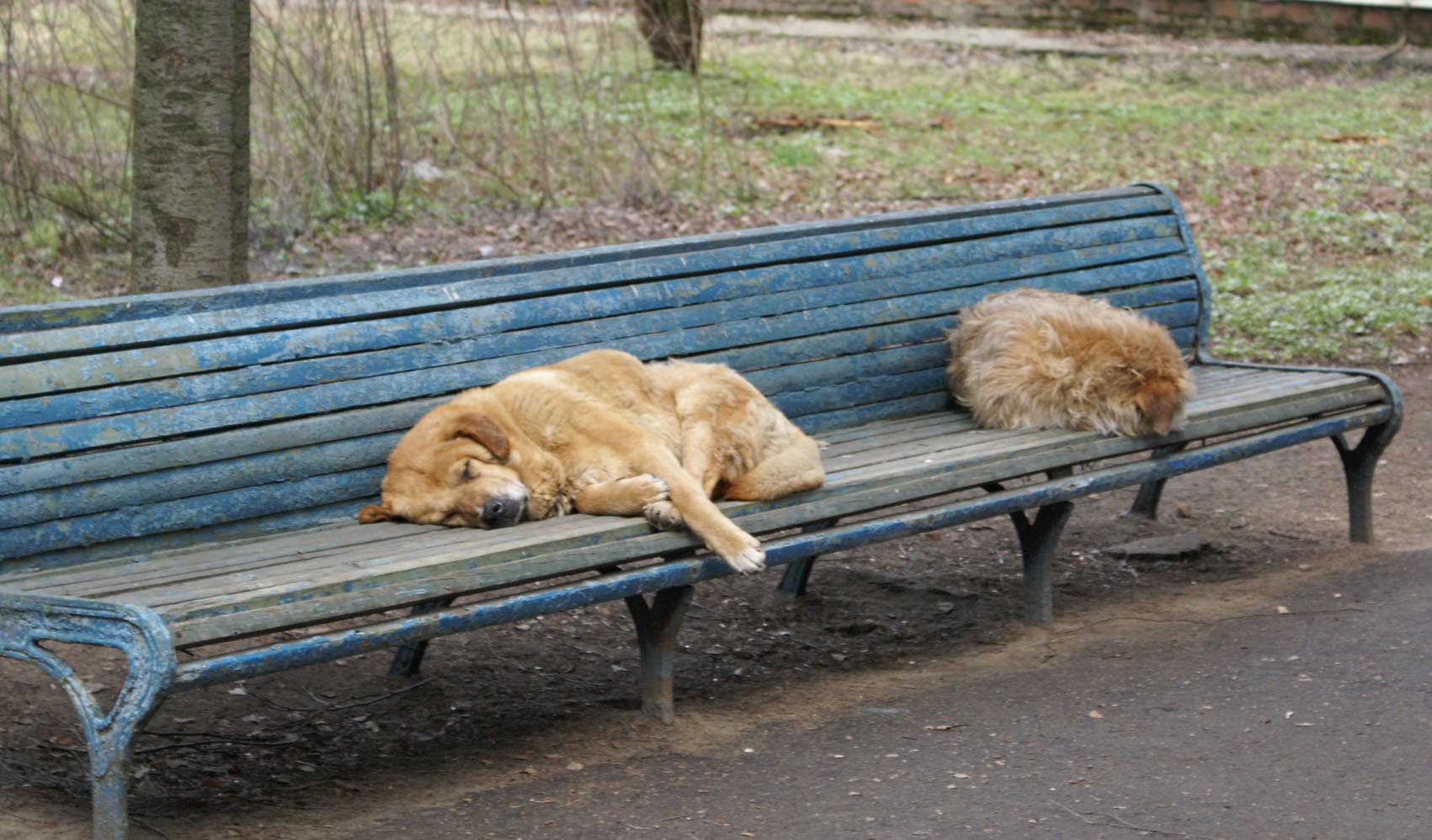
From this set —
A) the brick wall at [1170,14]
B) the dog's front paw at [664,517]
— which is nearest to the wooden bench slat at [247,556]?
the dog's front paw at [664,517]

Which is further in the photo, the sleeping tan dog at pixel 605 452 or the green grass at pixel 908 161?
the green grass at pixel 908 161

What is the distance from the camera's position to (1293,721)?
4.68 m

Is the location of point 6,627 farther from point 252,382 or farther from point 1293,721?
point 1293,721

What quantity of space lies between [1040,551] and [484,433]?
2.20m

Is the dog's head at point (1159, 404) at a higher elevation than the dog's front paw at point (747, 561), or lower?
higher

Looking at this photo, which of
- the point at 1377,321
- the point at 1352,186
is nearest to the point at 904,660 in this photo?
the point at 1377,321

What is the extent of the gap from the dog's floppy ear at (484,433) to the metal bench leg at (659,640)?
59cm

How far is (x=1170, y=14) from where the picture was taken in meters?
20.8

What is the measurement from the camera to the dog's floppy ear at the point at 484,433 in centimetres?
461

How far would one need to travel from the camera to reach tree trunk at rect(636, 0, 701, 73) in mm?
12805

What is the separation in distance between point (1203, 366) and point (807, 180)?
20.2 ft

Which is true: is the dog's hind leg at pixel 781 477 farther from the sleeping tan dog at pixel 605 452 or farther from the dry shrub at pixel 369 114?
the dry shrub at pixel 369 114

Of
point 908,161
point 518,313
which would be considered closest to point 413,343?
point 518,313

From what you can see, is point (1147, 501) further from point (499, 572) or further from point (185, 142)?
point (185, 142)
